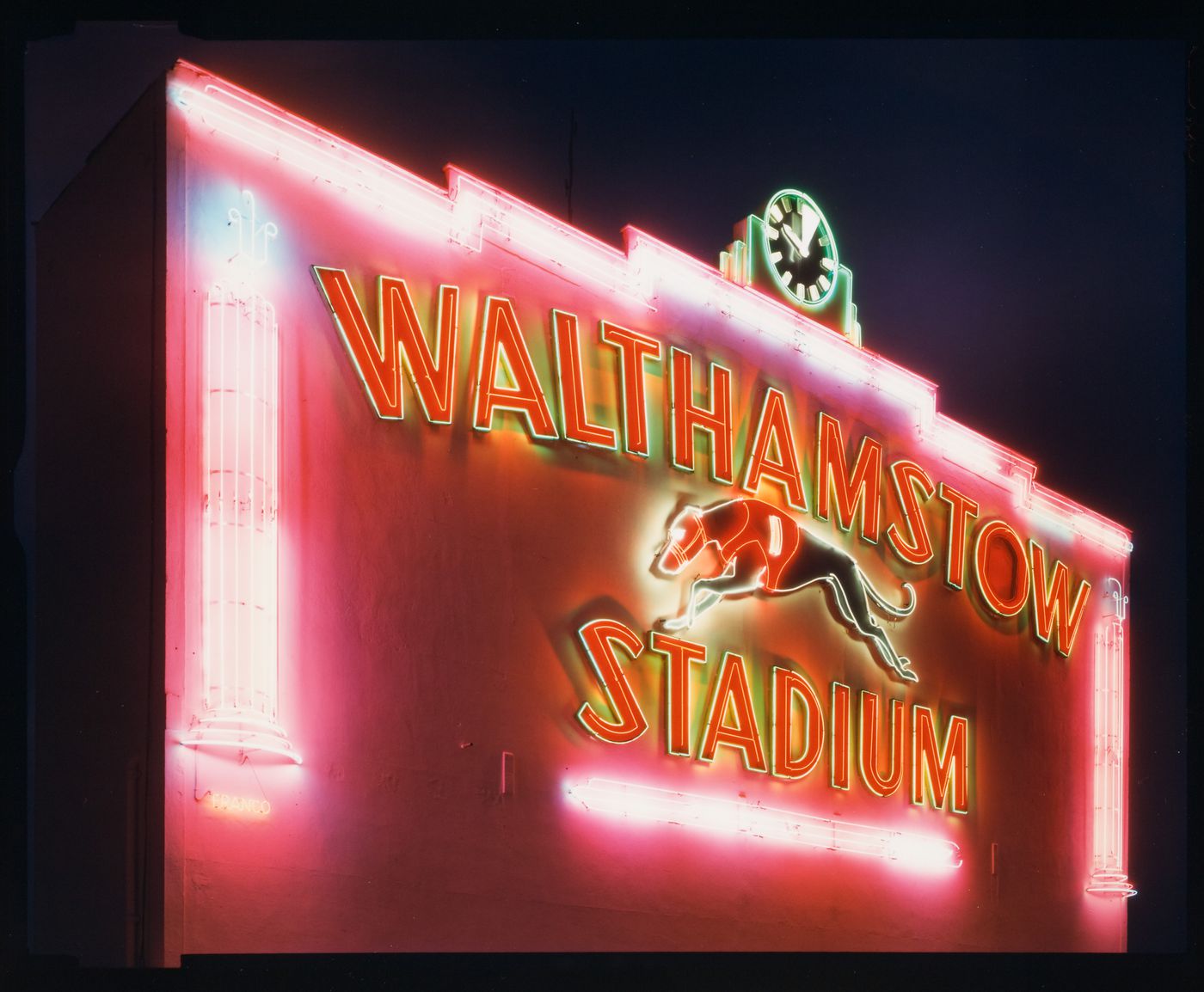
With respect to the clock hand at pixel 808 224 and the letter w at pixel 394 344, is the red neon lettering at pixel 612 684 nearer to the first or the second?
the letter w at pixel 394 344

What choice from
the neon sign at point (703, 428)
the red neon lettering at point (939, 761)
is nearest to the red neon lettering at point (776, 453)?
the neon sign at point (703, 428)

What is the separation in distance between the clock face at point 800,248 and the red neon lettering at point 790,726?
4342 millimetres

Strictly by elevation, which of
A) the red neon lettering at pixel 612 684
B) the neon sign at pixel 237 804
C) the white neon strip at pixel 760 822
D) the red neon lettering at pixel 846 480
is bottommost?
the white neon strip at pixel 760 822

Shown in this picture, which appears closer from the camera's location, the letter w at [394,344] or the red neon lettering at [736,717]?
the letter w at [394,344]

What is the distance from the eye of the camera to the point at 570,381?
51.5ft

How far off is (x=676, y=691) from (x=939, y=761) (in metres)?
4.82

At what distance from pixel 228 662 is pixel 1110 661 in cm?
1424

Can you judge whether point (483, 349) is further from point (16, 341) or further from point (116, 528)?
point (16, 341)

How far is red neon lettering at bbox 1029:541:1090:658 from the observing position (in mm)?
21859

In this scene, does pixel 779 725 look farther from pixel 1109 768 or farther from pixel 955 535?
pixel 1109 768

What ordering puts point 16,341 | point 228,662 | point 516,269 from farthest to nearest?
point 516,269 < point 228,662 < point 16,341

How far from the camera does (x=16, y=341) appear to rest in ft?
34.7

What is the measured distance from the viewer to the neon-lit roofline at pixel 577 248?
1329cm

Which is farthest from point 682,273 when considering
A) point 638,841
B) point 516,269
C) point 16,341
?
point 16,341
